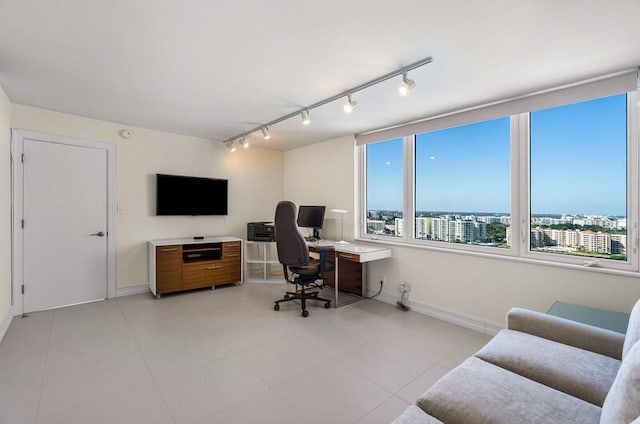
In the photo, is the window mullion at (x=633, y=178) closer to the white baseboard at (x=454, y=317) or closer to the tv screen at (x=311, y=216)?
the white baseboard at (x=454, y=317)

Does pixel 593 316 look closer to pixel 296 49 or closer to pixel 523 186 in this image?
pixel 523 186

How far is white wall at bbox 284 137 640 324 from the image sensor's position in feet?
7.83

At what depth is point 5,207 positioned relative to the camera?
9.69 ft

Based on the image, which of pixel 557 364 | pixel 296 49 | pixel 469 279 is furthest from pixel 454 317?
pixel 296 49

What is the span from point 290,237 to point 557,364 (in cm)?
255

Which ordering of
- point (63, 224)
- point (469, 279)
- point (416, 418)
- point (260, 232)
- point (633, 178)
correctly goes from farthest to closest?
point (260, 232)
point (63, 224)
point (469, 279)
point (633, 178)
point (416, 418)

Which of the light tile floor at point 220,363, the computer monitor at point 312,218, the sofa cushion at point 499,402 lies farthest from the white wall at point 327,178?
the sofa cushion at point 499,402

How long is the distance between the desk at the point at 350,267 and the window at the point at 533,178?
555mm

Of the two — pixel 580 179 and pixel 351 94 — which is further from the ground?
pixel 351 94

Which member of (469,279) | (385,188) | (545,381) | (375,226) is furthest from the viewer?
(375,226)

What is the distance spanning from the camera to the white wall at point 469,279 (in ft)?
7.83

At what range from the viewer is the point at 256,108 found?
328 cm

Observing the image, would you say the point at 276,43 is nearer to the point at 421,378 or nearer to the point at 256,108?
the point at 256,108

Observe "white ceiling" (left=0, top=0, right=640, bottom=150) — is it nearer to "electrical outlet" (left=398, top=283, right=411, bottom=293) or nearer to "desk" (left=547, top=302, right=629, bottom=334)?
"desk" (left=547, top=302, right=629, bottom=334)
